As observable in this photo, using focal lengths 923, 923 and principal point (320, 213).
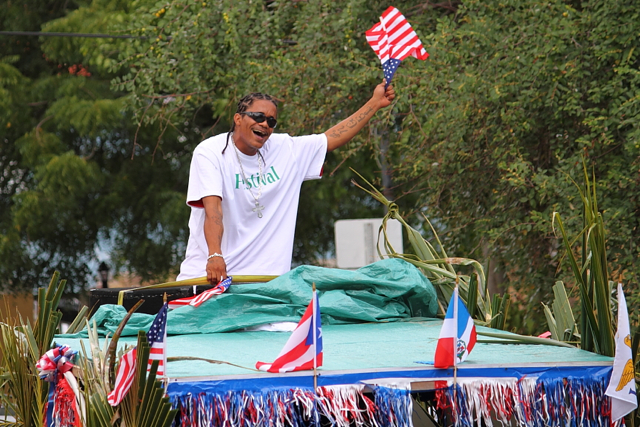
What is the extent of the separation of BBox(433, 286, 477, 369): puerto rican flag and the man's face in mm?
1858

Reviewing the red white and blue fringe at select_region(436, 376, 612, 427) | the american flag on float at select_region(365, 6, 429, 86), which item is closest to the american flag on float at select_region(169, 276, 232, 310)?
the red white and blue fringe at select_region(436, 376, 612, 427)

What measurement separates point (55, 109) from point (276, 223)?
35.2 ft

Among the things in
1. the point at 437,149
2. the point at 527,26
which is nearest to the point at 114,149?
the point at 437,149

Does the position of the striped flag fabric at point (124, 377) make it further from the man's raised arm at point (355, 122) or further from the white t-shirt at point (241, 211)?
the man's raised arm at point (355, 122)

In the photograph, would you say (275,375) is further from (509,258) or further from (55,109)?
(55,109)

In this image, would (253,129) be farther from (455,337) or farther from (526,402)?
(526,402)

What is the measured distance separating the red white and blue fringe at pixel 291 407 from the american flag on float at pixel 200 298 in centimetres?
117

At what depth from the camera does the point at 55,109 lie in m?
14.3

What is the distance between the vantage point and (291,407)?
2561mm

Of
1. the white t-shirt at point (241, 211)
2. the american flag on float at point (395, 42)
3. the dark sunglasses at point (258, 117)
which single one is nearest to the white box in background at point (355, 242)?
the american flag on float at point (395, 42)

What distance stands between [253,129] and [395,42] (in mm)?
1387

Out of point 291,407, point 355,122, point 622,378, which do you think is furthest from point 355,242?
point 291,407

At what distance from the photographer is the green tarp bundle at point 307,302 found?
12.0ft

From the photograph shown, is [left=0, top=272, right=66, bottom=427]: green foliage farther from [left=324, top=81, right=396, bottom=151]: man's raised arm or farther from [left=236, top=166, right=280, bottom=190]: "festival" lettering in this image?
[left=324, top=81, right=396, bottom=151]: man's raised arm
